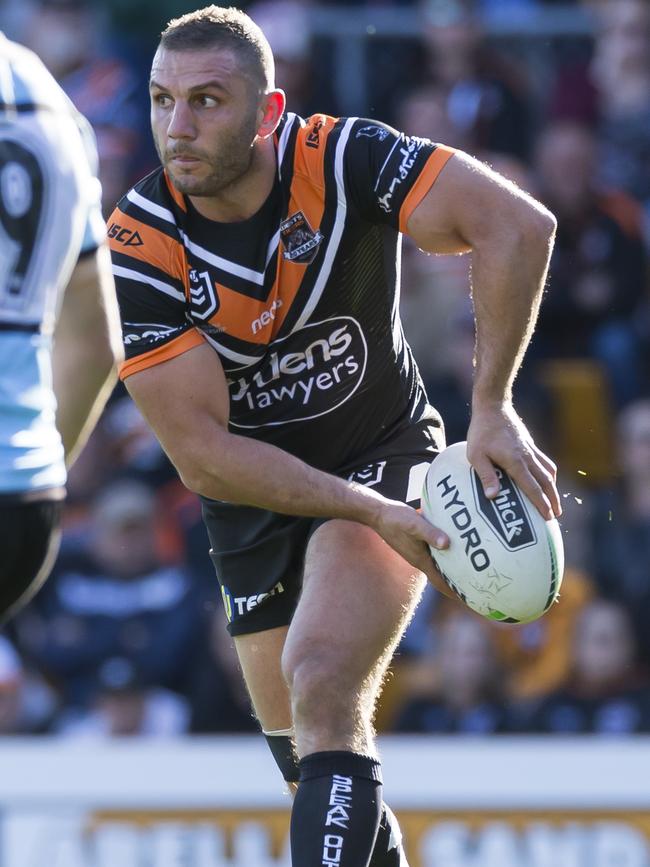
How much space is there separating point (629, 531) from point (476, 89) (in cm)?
279

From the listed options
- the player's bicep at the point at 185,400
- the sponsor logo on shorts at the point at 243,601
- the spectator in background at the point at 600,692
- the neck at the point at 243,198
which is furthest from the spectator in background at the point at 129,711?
the neck at the point at 243,198

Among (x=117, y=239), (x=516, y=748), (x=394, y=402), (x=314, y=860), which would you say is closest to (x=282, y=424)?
(x=394, y=402)

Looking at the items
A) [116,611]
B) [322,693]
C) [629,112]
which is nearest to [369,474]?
[322,693]

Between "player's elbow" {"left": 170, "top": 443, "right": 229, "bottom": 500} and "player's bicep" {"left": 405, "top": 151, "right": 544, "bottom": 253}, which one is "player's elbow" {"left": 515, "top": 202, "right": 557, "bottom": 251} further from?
"player's elbow" {"left": 170, "top": 443, "right": 229, "bottom": 500}

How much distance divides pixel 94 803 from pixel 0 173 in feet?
13.0

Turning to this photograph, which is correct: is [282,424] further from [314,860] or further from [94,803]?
[94,803]

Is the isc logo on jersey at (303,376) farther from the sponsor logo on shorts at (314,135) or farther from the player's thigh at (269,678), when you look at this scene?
the player's thigh at (269,678)

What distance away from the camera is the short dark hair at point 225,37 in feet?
14.7

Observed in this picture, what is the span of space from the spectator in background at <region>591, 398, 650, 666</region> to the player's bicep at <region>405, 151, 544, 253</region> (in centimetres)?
367

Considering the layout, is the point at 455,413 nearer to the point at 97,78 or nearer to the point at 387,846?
the point at 97,78

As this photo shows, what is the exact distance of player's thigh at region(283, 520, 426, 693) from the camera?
4.30 meters

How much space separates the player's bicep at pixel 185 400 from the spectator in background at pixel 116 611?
149 inches

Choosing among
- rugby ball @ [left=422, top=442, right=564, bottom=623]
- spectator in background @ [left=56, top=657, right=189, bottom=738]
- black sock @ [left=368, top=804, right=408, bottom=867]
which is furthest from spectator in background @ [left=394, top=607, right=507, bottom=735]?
rugby ball @ [left=422, top=442, right=564, bottom=623]

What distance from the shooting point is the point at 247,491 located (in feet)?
15.0
